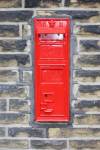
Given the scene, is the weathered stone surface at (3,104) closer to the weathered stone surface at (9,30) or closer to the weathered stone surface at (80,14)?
the weathered stone surface at (9,30)

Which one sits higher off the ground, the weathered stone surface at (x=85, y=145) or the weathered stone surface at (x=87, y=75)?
the weathered stone surface at (x=87, y=75)

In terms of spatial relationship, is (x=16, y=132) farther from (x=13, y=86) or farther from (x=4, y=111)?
(x=13, y=86)

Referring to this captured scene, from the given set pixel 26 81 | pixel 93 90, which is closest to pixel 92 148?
pixel 93 90

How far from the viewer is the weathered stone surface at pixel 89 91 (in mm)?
2752

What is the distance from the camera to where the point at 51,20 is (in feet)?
8.64

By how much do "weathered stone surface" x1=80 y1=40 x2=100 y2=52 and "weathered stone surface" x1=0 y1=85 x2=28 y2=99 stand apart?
54cm

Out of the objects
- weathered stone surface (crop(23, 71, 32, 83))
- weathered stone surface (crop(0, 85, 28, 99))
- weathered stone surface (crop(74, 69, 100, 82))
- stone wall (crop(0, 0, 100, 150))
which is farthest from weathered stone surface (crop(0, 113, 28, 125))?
weathered stone surface (crop(74, 69, 100, 82))

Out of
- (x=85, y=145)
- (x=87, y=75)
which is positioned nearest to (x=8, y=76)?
(x=87, y=75)

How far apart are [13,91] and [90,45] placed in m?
0.68

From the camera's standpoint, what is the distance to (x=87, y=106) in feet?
9.12

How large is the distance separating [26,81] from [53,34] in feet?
1.39

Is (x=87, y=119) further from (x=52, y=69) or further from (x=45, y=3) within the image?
(x=45, y=3)

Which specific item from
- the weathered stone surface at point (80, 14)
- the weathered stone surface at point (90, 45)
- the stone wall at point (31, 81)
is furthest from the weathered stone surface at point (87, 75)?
the weathered stone surface at point (80, 14)

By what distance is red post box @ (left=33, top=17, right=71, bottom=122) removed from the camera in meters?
2.63
